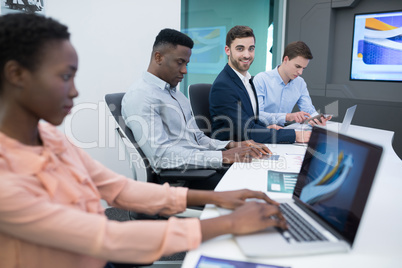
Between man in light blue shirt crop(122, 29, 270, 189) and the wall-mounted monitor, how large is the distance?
2820 mm

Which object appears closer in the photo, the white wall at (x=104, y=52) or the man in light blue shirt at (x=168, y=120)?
the man in light blue shirt at (x=168, y=120)

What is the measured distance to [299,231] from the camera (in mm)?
873

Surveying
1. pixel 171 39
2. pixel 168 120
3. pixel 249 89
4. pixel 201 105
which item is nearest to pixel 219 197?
pixel 168 120

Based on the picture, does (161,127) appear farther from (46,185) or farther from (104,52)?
(104,52)

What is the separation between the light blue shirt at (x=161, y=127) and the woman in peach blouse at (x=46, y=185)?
30.8 inches

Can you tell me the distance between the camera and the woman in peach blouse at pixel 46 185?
2.12ft

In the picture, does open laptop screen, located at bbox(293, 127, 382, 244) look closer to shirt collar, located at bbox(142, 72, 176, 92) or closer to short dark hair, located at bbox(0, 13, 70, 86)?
short dark hair, located at bbox(0, 13, 70, 86)

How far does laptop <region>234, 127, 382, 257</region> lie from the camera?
78cm

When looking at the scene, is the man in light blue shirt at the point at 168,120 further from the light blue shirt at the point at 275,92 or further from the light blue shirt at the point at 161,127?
the light blue shirt at the point at 275,92

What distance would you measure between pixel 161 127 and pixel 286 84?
6.19ft

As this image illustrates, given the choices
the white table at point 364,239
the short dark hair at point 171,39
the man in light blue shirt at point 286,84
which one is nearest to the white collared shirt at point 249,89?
the man in light blue shirt at point 286,84

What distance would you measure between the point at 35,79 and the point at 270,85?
2.70 metres

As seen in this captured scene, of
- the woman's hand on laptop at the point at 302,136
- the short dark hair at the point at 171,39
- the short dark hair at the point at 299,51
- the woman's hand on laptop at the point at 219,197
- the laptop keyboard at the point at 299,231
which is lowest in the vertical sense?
the laptop keyboard at the point at 299,231

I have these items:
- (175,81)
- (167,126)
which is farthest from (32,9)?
(167,126)
